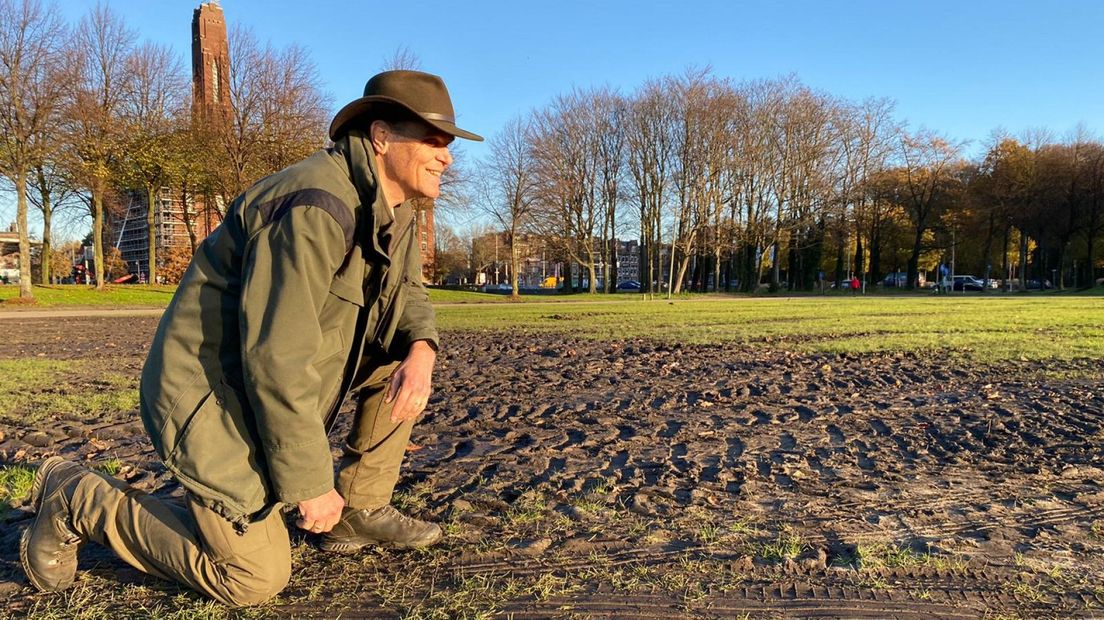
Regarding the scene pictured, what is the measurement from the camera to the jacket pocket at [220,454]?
2160 millimetres

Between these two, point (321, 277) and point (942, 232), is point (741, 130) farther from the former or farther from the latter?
point (321, 277)

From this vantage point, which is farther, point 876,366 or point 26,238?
point 26,238

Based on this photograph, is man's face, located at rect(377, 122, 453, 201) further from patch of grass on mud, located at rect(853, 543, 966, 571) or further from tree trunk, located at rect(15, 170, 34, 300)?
tree trunk, located at rect(15, 170, 34, 300)

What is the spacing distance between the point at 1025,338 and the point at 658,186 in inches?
1433

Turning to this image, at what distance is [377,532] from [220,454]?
0.96m

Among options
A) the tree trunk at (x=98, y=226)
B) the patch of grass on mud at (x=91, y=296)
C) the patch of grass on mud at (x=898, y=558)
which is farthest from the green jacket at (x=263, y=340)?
the tree trunk at (x=98, y=226)

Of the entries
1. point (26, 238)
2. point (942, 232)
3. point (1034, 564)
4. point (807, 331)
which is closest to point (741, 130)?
point (942, 232)

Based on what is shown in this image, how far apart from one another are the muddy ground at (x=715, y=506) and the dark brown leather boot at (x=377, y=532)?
0.08 metres

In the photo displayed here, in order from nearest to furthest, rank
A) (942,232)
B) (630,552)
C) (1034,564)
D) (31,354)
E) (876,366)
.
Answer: (1034,564) < (630,552) < (876,366) < (31,354) < (942,232)

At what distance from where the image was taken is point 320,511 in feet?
7.46

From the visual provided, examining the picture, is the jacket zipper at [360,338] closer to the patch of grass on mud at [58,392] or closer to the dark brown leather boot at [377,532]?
the dark brown leather boot at [377,532]

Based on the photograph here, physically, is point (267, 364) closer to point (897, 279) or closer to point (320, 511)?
point (320, 511)

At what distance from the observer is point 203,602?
93.9 inches

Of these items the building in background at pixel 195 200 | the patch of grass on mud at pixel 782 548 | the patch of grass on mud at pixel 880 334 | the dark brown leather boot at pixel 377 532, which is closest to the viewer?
the patch of grass on mud at pixel 782 548
